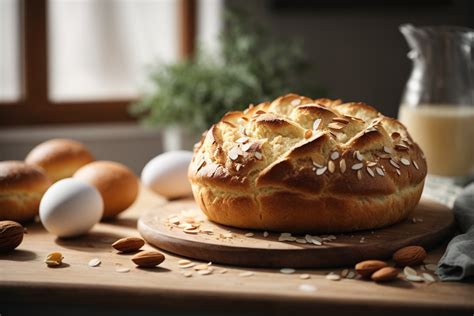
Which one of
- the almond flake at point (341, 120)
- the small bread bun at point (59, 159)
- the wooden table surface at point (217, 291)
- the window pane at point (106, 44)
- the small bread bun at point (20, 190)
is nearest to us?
the wooden table surface at point (217, 291)

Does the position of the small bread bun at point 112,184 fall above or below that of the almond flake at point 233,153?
below

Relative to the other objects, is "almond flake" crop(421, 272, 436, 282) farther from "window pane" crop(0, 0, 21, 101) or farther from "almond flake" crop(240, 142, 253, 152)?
"window pane" crop(0, 0, 21, 101)

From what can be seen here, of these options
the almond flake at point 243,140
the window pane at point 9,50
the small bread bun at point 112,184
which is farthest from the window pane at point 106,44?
the almond flake at point 243,140

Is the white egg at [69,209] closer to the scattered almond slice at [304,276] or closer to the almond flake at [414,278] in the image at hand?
the scattered almond slice at [304,276]

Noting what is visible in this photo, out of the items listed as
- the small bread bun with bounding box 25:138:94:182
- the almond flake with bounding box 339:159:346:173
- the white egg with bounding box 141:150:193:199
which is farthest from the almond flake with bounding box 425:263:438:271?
the small bread bun with bounding box 25:138:94:182

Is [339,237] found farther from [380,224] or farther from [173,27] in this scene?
[173,27]

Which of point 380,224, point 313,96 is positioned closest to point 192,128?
point 313,96
